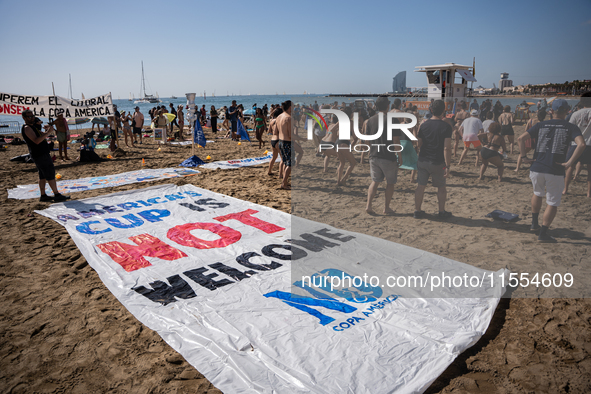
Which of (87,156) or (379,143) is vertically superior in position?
(379,143)

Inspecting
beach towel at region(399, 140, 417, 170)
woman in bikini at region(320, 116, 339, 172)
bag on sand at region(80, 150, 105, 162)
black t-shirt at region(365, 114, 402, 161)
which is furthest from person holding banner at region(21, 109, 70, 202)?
beach towel at region(399, 140, 417, 170)

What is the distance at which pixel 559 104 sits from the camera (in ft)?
13.3

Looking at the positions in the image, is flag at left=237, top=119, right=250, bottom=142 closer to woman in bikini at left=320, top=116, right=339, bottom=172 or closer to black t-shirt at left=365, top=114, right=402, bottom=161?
woman in bikini at left=320, top=116, right=339, bottom=172

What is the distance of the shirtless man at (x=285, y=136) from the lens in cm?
745

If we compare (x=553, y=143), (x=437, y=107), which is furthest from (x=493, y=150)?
(x=437, y=107)

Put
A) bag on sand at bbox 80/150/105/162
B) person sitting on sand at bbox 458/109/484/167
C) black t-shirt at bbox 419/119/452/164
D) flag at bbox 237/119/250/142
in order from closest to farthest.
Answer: black t-shirt at bbox 419/119/452/164, person sitting on sand at bbox 458/109/484/167, bag on sand at bbox 80/150/105/162, flag at bbox 237/119/250/142

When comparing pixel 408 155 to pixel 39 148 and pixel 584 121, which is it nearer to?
pixel 584 121

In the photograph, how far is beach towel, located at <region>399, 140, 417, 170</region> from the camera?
14.9 feet

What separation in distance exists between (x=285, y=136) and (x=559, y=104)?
15.9 ft

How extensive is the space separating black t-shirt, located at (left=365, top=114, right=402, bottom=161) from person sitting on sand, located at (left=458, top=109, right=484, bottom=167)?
1109mm

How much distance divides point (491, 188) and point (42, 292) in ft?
18.6

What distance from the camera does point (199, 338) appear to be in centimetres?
286

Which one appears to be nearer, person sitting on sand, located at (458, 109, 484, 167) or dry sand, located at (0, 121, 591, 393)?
dry sand, located at (0, 121, 591, 393)

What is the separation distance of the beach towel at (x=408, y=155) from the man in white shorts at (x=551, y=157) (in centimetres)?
129
